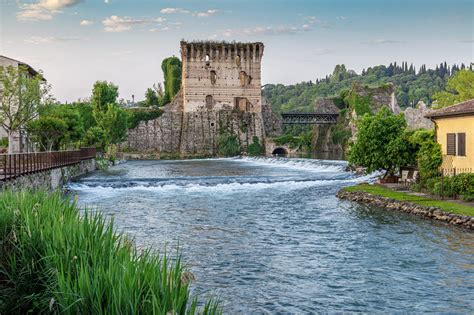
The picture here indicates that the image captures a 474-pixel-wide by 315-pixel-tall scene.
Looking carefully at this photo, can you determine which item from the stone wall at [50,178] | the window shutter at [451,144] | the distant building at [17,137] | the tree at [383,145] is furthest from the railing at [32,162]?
the window shutter at [451,144]

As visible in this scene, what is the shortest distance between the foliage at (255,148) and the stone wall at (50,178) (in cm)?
3611

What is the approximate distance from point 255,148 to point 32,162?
55.4 meters

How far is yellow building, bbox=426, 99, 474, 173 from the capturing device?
2166 cm

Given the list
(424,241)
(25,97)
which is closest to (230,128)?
(25,97)

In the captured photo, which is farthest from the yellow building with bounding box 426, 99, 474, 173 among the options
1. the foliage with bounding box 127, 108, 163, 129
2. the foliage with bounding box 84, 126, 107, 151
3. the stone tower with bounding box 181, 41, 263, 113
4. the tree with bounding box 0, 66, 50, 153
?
the foliage with bounding box 127, 108, 163, 129

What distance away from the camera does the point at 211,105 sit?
80.8 m

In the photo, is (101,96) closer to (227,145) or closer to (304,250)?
(227,145)

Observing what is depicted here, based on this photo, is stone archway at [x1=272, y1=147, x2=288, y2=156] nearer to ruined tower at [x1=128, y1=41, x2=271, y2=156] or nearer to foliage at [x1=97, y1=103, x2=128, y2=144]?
ruined tower at [x1=128, y1=41, x2=271, y2=156]

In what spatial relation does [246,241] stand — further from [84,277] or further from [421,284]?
[84,277]

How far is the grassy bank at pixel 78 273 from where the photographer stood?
5.50 meters

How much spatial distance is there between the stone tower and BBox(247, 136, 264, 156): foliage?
495 cm

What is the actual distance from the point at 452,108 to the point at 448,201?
5.42 metres

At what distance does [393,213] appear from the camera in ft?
66.7

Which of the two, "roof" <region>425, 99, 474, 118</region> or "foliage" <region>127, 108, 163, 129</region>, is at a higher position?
"foliage" <region>127, 108, 163, 129</region>
